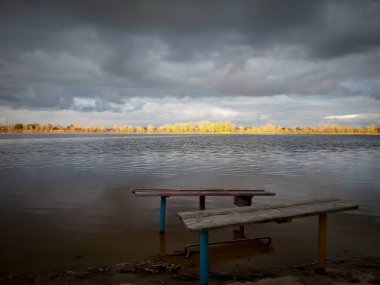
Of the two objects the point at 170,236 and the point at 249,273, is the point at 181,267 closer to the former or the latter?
the point at 249,273

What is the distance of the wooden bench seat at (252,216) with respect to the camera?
203 inches

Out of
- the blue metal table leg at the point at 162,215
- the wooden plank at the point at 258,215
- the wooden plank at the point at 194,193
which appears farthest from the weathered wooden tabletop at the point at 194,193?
the wooden plank at the point at 258,215

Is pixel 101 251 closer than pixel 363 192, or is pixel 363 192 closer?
pixel 101 251

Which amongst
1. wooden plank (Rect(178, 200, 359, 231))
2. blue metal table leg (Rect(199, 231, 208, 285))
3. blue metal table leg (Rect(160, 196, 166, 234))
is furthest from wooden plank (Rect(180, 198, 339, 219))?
blue metal table leg (Rect(160, 196, 166, 234))

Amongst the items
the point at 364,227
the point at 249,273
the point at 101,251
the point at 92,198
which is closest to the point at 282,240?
the point at 249,273

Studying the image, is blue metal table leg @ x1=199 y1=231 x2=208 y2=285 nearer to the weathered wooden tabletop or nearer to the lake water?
the lake water

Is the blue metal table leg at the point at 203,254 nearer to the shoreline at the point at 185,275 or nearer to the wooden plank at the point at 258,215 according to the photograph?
the wooden plank at the point at 258,215

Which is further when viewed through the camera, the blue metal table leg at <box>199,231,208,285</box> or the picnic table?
the picnic table

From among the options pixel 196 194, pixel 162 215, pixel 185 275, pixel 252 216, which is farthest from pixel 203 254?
pixel 196 194

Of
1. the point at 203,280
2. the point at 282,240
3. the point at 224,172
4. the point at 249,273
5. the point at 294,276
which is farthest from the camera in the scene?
the point at 224,172

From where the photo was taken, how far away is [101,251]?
7.54 metres

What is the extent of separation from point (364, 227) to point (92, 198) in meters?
11.2

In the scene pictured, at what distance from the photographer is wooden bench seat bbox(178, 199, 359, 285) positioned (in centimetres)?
516

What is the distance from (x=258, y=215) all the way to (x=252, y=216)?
0.16 m
